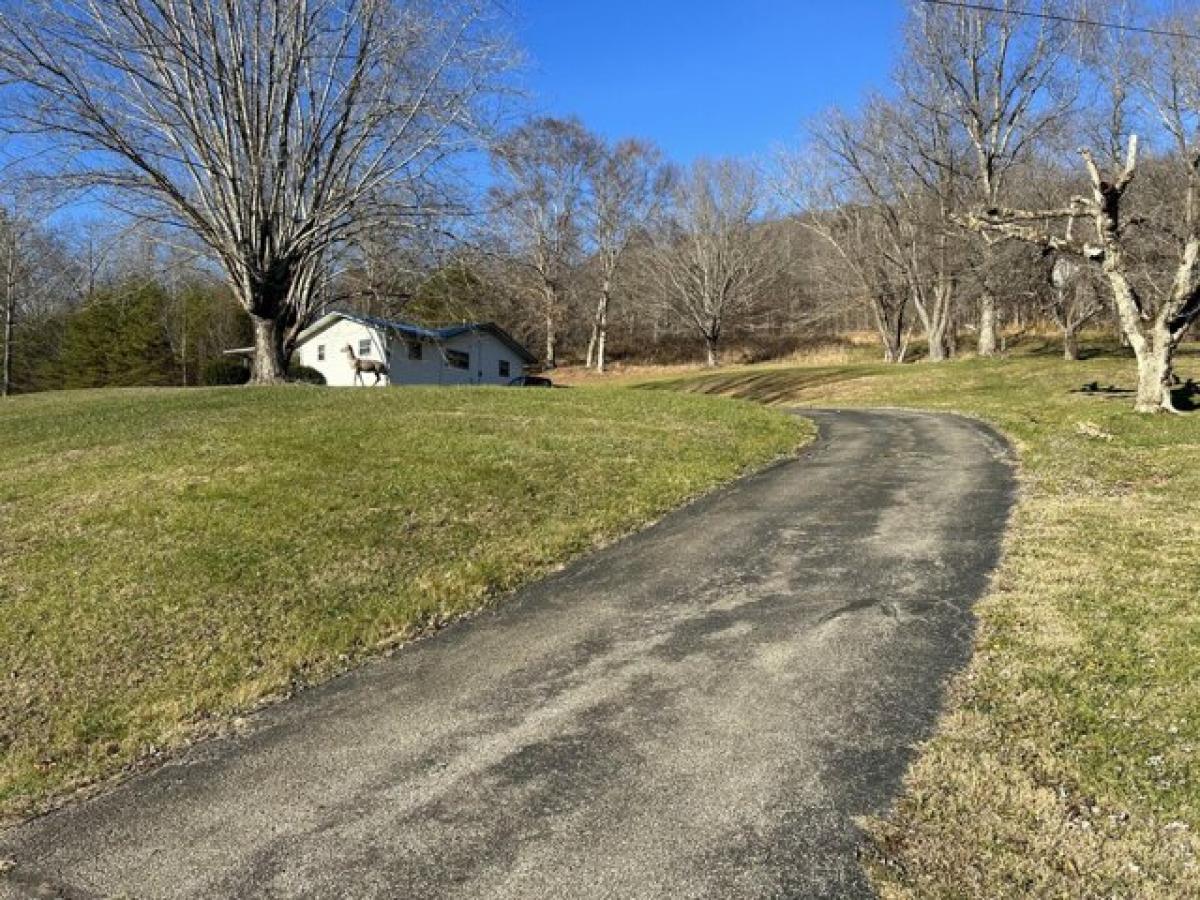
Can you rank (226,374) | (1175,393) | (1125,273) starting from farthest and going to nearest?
(226,374) → (1175,393) → (1125,273)

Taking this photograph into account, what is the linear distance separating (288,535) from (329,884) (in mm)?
4768

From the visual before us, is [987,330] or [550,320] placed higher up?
[550,320]

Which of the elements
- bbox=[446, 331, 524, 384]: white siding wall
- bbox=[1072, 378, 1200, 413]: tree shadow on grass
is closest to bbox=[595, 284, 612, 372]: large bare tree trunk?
bbox=[446, 331, 524, 384]: white siding wall

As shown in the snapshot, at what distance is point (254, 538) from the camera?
7.14 meters

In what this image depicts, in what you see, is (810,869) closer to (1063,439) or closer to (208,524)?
(208,524)

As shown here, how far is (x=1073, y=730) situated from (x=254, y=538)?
630 cm

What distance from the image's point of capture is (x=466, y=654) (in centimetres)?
514

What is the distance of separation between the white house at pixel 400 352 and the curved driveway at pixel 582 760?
115 feet

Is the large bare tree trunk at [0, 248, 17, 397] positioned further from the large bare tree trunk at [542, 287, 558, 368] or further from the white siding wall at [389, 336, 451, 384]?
the large bare tree trunk at [542, 287, 558, 368]

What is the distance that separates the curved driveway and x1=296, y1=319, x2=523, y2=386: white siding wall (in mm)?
36156

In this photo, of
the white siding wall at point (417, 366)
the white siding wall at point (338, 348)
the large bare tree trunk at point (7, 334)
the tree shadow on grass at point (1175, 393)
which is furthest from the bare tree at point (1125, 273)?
the large bare tree trunk at point (7, 334)

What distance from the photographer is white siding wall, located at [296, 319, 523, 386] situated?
41500mm

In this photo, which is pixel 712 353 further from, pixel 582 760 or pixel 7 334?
pixel 582 760

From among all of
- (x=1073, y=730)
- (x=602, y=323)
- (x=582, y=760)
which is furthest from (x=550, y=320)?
(x=1073, y=730)
